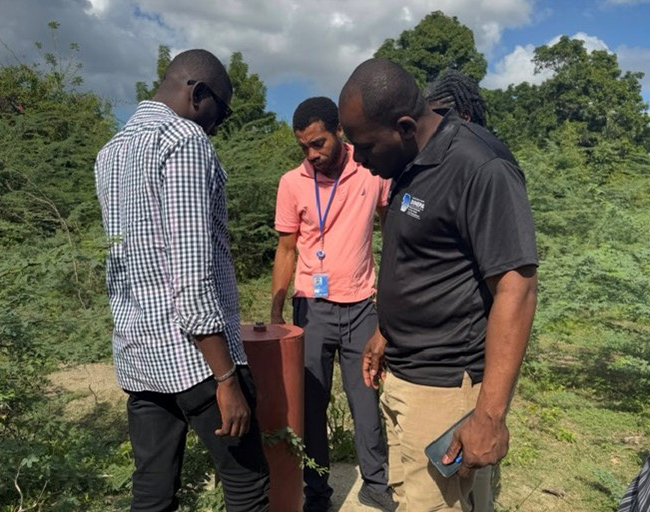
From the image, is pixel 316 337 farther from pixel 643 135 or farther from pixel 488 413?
pixel 643 135

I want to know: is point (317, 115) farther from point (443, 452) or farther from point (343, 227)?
point (443, 452)

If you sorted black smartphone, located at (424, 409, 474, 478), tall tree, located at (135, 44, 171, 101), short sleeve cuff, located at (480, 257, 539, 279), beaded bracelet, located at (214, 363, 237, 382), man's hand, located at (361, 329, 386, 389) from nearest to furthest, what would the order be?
1. short sleeve cuff, located at (480, 257, 539, 279)
2. black smartphone, located at (424, 409, 474, 478)
3. beaded bracelet, located at (214, 363, 237, 382)
4. man's hand, located at (361, 329, 386, 389)
5. tall tree, located at (135, 44, 171, 101)

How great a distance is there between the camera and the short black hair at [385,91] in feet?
5.94

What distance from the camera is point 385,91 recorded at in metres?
1.81

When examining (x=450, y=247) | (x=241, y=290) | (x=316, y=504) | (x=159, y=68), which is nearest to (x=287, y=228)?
(x=316, y=504)

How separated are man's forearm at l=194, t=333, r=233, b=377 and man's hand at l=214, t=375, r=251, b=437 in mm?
41

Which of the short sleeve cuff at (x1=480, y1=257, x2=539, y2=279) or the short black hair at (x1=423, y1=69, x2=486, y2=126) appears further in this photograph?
the short black hair at (x1=423, y1=69, x2=486, y2=126)

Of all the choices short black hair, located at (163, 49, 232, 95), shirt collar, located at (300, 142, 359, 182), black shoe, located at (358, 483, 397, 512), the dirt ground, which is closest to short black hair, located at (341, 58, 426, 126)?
short black hair, located at (163, 49, 232, 95)

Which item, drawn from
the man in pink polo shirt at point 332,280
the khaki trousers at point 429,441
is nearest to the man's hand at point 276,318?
the man in pink polo shirt at point 332,280

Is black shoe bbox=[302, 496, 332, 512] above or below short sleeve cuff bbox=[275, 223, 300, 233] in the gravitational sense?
below

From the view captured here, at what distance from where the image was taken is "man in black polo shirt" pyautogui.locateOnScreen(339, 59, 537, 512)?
1637 millimetres

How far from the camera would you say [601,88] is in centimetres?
2669

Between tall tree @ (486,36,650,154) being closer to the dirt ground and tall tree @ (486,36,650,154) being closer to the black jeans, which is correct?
the dirt ground

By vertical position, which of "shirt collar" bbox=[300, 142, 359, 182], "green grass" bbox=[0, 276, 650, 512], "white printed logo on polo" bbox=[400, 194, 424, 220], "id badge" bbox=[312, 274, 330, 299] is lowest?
"green grass" bbox=[0, 276, 650, 512]
